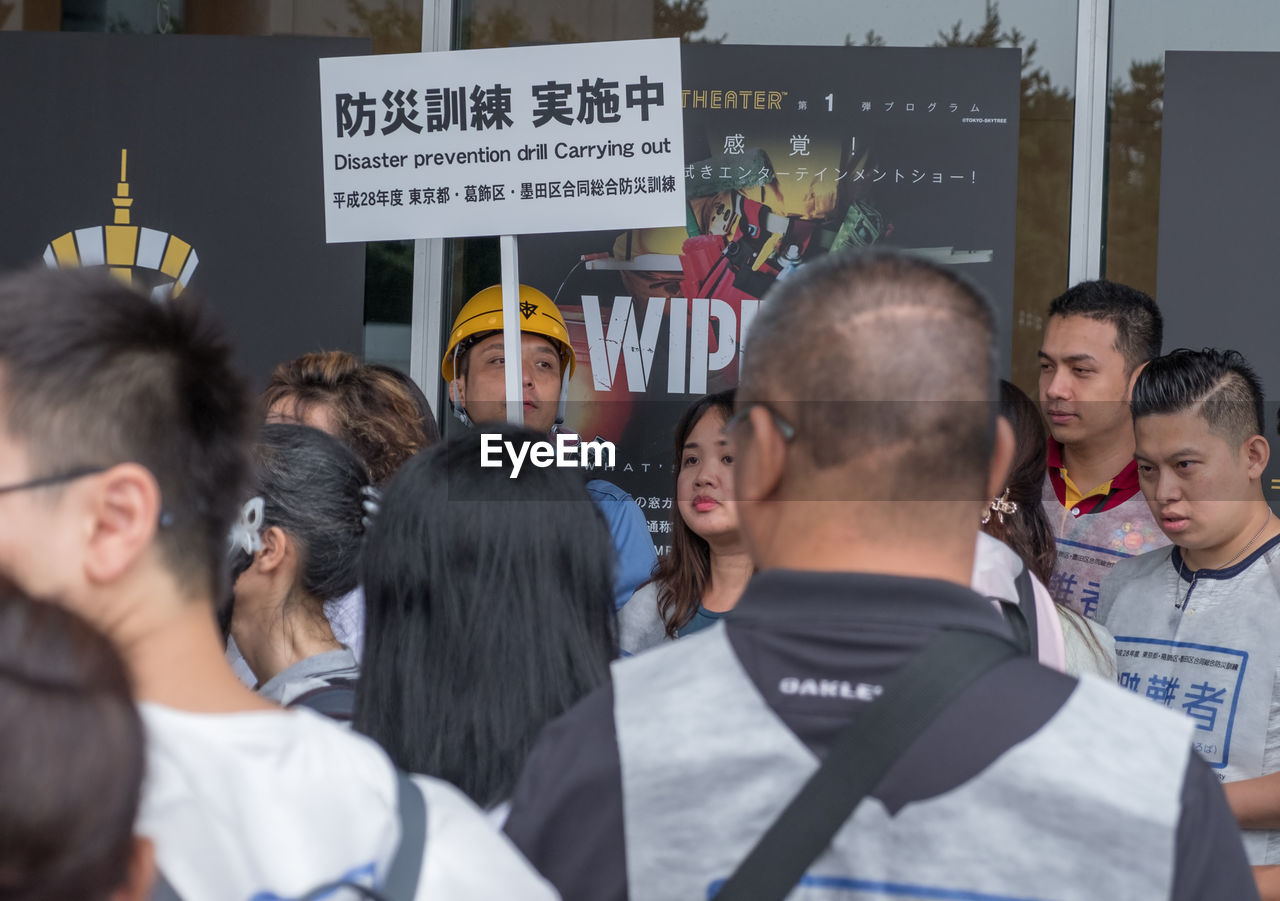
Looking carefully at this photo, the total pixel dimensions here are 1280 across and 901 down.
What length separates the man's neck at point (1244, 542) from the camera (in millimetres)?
2775

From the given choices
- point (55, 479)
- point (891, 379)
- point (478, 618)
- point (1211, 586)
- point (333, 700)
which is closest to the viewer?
point (55, 479)

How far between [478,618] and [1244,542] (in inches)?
73.7

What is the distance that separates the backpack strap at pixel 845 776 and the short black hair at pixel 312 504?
1.27 meters

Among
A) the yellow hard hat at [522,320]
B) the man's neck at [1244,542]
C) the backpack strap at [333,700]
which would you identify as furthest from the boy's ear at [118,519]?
the yellow hard hat at [522,320]

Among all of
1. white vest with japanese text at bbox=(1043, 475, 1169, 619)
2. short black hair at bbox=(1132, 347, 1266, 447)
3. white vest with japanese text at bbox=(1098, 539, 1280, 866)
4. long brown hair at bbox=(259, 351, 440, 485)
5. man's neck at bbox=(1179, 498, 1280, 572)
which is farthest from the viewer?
white vest with japanese text at bbox=(1043, 475, 1169, 619)

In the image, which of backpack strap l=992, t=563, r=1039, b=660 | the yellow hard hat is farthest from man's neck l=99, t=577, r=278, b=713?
the yellow hard hat

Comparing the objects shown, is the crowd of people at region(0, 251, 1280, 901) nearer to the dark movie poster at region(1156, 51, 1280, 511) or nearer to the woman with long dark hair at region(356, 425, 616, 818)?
the woman with long dark hair at region(356, 425, 616, 818)

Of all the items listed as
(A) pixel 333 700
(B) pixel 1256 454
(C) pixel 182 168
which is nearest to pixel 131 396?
(A) pixel 333 700

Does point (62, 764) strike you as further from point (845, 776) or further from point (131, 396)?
point (845, 776)

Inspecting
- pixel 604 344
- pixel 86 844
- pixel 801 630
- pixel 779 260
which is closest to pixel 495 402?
pixel 604 344

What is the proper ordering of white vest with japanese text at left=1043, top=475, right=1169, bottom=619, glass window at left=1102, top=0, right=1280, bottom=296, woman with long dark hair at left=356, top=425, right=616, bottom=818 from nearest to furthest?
woman with long dark hair at left=356, top=425, right=616, bottom=818 < white vest with japanese text at left=1043, top=475, right=1169, bottom=619 < glass window at left=1102, top=0, right=1280, bottom=296

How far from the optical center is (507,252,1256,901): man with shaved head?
1127 millimetres

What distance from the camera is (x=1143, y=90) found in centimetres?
471

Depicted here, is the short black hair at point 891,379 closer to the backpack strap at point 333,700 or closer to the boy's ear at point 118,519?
the boy's ear at point 118,519
